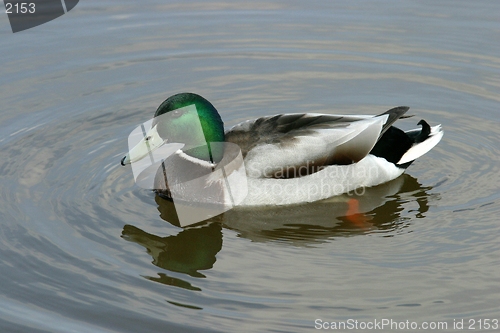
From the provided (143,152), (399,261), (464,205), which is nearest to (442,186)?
(464,205)

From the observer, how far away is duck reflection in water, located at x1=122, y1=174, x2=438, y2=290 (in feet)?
21.9

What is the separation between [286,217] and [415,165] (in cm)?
171

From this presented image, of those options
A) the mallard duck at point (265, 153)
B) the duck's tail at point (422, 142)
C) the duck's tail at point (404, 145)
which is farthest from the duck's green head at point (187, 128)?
the duck's tail at point (422, 142)

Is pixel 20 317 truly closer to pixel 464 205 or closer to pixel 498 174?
pixel 464 205

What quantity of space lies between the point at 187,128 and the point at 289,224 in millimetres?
1278

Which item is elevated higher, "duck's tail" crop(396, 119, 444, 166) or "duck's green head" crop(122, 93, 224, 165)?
"duck's green head" crop(122, 93, 224, 165)

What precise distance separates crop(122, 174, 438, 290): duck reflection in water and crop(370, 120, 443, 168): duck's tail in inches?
10.4

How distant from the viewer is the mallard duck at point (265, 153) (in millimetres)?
7164

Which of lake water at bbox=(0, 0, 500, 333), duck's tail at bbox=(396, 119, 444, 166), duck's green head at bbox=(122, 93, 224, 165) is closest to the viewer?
lake water at bbox=(0, 0, 500, 333)

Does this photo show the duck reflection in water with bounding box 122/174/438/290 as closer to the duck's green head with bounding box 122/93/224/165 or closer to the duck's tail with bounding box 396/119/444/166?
the duck's tail with bounding box 396/119/444/166

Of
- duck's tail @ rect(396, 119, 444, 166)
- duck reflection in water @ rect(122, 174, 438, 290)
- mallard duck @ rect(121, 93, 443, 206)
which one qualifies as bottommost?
duck reflection in water @ rect(122, 174, 438, 290)

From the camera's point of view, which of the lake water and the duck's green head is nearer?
the lake water

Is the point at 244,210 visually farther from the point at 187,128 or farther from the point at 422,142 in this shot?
the point at 422,142

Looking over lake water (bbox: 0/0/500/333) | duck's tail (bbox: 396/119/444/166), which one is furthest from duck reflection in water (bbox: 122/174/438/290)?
→ duck's tail (bbox: 396/119/444/166)
